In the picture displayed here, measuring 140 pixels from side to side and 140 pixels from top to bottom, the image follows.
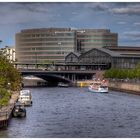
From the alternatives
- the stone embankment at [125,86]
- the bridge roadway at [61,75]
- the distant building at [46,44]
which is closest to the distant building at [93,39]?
the distant building at [46,44]

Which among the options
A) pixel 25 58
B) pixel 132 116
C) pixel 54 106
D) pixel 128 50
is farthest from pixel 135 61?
pixel 132 116

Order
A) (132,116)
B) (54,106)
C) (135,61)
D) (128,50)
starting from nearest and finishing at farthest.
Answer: (132,116) → (54,106) → (135,61) → (128,50)

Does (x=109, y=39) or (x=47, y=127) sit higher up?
(x=109, y=39)

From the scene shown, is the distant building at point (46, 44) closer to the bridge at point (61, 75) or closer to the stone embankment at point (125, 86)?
the bridge at point (61, 75)

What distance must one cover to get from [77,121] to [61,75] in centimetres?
7162

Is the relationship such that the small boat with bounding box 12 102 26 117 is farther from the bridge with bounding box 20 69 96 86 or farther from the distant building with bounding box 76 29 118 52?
the distant building with bounding box 76 29 118 52

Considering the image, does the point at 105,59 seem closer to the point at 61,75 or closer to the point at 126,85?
the point at 61,75

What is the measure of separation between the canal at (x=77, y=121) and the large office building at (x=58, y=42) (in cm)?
8864

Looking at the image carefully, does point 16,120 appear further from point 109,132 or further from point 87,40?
point 87,40

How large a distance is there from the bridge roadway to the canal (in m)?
47.0

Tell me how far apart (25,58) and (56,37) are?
10.1 meters

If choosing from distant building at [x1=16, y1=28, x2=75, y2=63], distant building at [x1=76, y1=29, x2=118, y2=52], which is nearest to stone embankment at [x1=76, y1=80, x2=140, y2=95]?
distant building at [x1=16, y1=28, x2=75, y2=63]

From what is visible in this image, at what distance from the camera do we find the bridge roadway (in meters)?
102

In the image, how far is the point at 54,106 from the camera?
171ft
